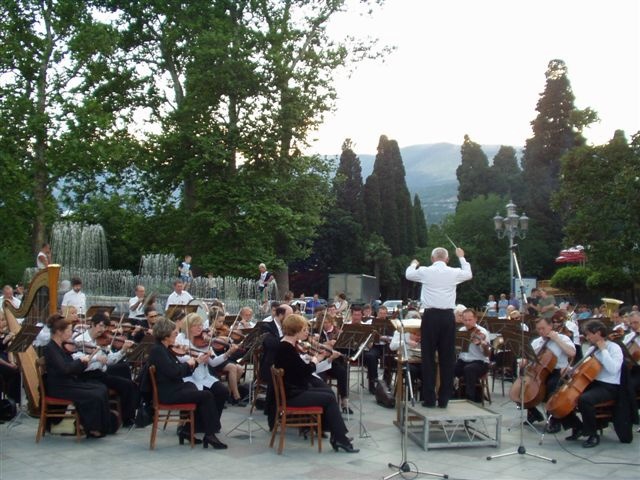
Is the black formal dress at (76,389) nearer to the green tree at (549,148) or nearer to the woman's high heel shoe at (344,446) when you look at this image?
the woman's high heel shoe at (344,446)

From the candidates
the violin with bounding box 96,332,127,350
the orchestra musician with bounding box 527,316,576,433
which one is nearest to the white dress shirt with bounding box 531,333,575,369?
the orchestra musician with bounding box 527,316,576,433

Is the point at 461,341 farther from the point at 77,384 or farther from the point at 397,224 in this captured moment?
the point at 397,224

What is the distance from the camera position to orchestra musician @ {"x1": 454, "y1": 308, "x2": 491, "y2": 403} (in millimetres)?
10070

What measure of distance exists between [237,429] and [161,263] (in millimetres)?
19848

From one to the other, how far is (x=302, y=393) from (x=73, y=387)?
2.64 m

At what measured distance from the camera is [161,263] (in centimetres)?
2797

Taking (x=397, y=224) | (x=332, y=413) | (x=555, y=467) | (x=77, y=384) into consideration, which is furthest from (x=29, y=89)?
(x=397, y=224)

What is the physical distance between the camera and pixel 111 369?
9117mm

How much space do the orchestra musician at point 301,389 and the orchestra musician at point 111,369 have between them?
2.18m

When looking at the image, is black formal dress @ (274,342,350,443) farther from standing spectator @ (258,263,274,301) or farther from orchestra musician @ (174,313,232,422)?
standing spectator @ (258,263,274,301)

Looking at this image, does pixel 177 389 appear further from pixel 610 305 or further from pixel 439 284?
pixel 610 305

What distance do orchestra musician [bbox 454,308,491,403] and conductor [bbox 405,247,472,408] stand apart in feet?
6.21

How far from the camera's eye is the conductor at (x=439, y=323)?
8180mm

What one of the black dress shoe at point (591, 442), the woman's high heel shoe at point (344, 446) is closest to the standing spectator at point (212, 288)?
the woman's high heel shoe at point (344, 446)
